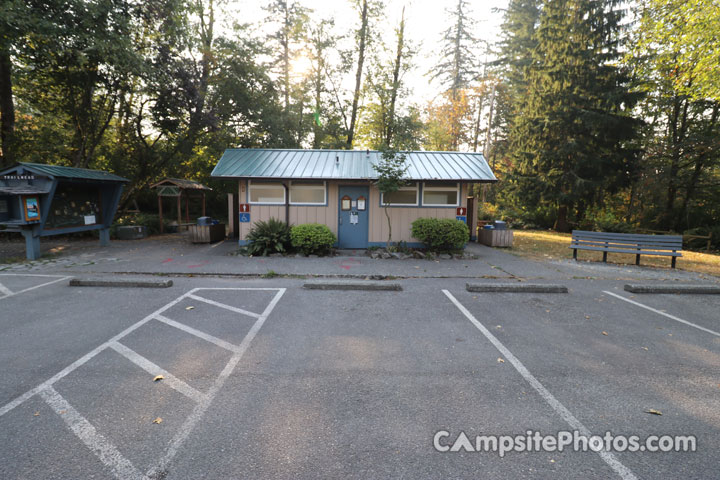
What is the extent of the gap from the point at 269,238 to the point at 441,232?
18.7ft

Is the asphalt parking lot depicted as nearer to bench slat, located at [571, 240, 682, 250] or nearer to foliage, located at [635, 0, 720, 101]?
bench slat, located at [571, 240, 682, 250]

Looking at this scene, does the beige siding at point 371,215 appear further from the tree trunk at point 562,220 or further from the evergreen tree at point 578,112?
the tree trunk at point 562,220

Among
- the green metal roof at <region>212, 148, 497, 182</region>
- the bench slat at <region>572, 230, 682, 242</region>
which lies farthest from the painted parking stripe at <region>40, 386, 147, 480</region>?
the bench slat at <region>572, 230, 682, 242</region>

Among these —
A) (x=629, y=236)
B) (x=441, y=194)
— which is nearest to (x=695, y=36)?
(x=629, y=236)

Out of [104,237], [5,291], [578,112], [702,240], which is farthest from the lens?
[578,112]

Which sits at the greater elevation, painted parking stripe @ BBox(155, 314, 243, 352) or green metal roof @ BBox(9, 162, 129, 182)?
green metal roof @ BBox(9, 162, 129, 182)

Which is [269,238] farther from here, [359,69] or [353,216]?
[359,69]

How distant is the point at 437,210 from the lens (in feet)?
40.3

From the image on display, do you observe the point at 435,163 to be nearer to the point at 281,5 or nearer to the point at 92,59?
the point at 92,59

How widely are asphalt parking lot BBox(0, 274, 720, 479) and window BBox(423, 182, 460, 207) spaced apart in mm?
6632

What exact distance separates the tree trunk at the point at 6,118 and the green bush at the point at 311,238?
12.8 meters

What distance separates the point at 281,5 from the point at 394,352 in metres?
29.5

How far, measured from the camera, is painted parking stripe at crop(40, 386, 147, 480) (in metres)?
2.27

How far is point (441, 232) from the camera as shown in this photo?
1093 cm
